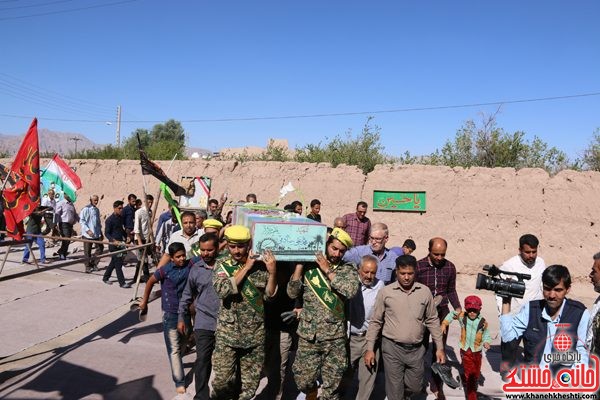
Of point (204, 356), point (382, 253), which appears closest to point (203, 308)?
point (204, 356)

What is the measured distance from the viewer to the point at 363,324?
424cm

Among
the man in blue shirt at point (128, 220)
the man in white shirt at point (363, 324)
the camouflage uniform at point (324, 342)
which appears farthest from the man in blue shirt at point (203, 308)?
the man in blue shirt at point (128, 220)

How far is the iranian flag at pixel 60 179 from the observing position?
1195 centimetres

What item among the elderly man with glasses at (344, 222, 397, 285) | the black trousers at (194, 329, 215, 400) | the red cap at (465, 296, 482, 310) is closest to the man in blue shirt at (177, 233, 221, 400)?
the black trousers at (194, 329, 215, 400)

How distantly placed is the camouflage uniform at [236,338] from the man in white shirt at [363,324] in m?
0.90

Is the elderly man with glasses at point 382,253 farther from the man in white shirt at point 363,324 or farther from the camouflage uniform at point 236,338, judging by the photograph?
the camouflage uniform at point 236,338

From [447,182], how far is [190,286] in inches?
294

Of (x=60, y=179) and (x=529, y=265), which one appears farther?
(x=60, y=179)

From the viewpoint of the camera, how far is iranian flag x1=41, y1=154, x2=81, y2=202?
1195cm

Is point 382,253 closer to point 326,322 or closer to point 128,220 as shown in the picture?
point 326,322

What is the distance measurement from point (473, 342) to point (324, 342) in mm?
1659

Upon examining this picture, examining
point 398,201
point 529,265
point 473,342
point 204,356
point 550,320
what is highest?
point 398,201

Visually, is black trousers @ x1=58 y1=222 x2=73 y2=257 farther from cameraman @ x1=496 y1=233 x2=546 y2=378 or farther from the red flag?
cameraman @ x1=496 y1=233 x2=546 y2=378

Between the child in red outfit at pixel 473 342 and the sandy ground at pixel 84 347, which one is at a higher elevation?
the child in red outfit at pixel 473 342
